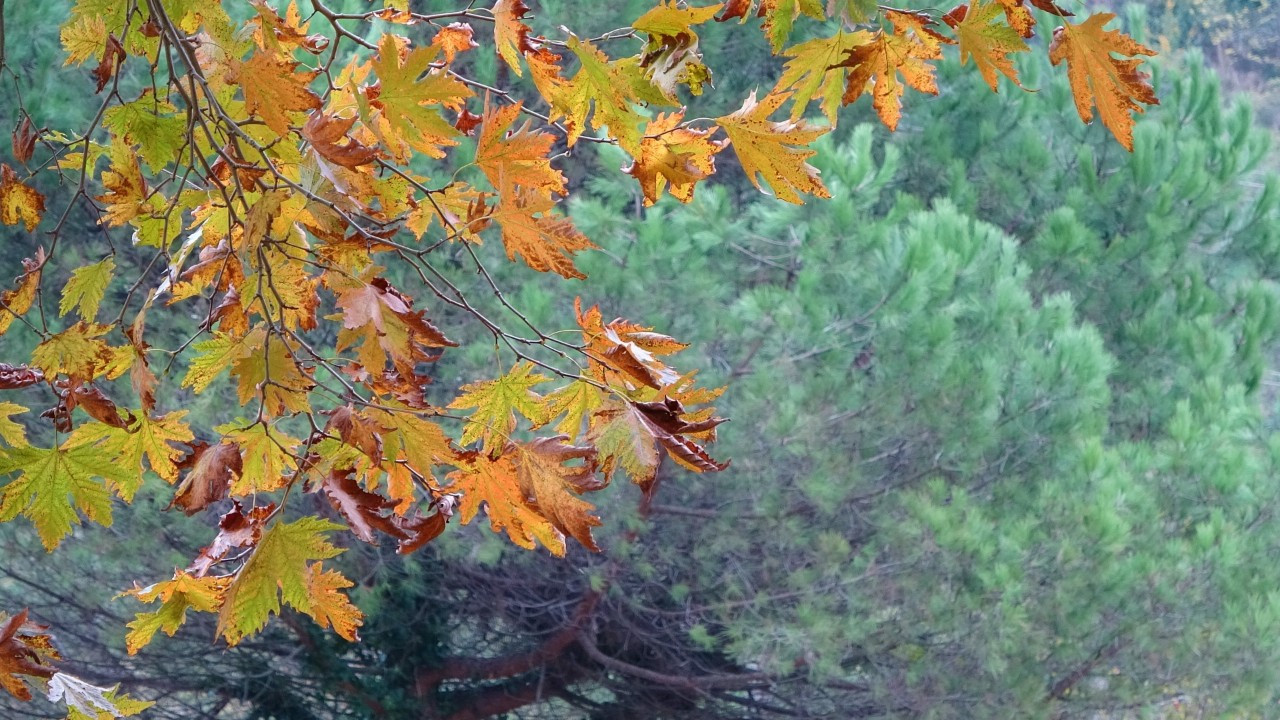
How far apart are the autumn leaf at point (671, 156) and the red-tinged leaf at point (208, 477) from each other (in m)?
0.31

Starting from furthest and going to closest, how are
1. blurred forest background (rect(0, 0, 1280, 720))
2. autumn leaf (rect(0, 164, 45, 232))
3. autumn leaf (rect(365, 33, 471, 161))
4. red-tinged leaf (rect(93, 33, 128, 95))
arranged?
blurred forest background (rect(0, 0, 1280, 720)) < autumn leaf (rect(0, 164, 45, 232)) < red-tinged leaf (rect(93, 33, 128, 95)) < autumn leaf (rect(365, 33, 471, 161))

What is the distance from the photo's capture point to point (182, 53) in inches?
28.9

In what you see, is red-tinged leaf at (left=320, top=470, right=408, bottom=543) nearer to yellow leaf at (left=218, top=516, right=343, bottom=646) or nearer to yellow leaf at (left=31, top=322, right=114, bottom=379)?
yellow leaf at (left=218, top=516, right=343, bottom=646)

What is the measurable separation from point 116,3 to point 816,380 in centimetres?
190

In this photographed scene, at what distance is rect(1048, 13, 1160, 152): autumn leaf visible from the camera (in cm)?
70

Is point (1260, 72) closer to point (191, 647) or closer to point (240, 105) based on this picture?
point (191, 647)

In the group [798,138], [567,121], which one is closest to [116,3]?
[567,121]

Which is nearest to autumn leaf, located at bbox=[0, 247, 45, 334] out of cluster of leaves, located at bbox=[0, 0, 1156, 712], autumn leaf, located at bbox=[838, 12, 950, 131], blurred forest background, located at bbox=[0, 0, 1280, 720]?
cluster of leaves, located at bbox=[0, 0, 1156, 712]

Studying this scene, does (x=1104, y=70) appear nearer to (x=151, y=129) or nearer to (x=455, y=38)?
(x=455, y=38)

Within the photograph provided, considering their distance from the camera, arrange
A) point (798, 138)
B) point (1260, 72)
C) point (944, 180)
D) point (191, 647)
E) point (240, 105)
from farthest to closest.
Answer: point (1260, 72) → point (944, 180) → point (191, 647) → point (240, 105) → point (798, 138)

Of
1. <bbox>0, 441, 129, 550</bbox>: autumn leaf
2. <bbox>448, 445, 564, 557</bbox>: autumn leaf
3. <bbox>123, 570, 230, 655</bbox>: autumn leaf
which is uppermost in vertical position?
<bbox>0, 441, 129, 550</bbox>: autumn leaf

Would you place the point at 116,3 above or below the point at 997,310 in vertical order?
above

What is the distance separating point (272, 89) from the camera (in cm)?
68

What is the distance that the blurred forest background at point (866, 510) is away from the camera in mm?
2527
